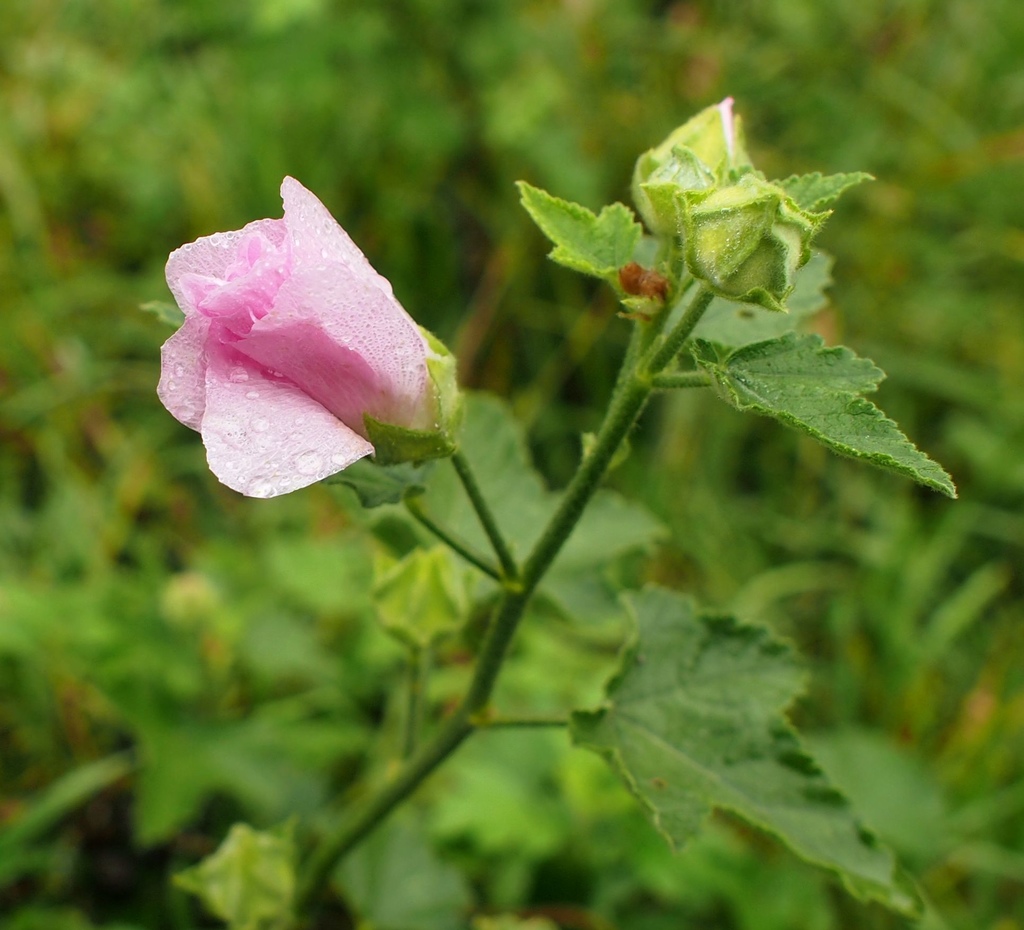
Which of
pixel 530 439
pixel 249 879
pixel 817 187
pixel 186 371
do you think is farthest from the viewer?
pixel 530 439

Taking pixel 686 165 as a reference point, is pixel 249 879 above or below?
below

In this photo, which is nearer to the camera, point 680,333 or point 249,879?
point 680,333

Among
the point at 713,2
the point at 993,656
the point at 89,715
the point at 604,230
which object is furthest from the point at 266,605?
the point at 713,2

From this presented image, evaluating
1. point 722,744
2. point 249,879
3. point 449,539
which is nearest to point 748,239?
point 449,539

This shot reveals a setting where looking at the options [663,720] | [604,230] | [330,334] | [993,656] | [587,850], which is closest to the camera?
[330,334]

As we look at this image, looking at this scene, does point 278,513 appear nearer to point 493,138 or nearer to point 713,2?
point 493,138

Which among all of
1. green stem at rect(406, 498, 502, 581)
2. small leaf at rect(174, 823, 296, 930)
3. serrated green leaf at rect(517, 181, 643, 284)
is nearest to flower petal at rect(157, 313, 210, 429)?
green stem at rect(406, 498, 502, 581)

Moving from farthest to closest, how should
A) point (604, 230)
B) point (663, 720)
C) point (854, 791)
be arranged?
1. point (854, 791)
2. point (663, 720)
3. point (604, 230)

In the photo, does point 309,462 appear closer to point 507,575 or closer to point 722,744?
point 507,575
